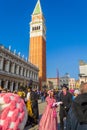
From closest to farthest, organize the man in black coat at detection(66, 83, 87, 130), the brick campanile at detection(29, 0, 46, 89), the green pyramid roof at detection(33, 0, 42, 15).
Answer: the man in black coat at detection(66, 83, 87, 130) < the brick campanile at detection(29, 0, 46, 89) < the green pyramid roof at detection(33, 0, 42, 15)

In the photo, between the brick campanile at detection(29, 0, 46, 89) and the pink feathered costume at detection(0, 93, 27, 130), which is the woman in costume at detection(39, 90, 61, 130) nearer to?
the pink feathered costume at detection(0, 93, 27, 130)

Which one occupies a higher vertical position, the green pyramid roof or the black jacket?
the green pyramid roof

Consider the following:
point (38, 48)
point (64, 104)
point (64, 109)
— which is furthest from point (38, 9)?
point (64, 109)

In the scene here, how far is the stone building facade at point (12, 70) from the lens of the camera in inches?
1750

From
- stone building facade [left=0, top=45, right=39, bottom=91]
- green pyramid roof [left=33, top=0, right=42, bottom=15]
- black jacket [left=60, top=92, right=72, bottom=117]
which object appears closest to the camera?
black jacket [left=60, top=92, right=72, bottom=117]

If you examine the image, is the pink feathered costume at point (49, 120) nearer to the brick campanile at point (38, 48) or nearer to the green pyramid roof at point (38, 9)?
the brick campanile at point (38, 48)

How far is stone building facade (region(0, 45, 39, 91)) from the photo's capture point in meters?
44.4

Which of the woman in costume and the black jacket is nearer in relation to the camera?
the woman in costume

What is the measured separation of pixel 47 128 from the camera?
20.1 feet

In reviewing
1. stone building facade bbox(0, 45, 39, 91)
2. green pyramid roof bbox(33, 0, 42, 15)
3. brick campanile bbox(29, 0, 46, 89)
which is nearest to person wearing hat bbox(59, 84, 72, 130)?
stone building facade bbox(0, 45, 39, 91)

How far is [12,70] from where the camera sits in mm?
50656

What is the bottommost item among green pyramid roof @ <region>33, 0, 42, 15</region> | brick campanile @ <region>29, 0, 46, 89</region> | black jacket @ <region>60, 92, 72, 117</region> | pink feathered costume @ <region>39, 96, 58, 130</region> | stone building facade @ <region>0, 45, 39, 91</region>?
pink feathered costume @ <region>39, 96, 58, 130</region>

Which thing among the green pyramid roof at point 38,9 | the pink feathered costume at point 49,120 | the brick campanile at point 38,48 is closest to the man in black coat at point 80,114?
the pink feathered costume at point 49,120

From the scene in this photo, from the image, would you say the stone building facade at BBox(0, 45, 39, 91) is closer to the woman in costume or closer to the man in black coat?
the woman in costume
